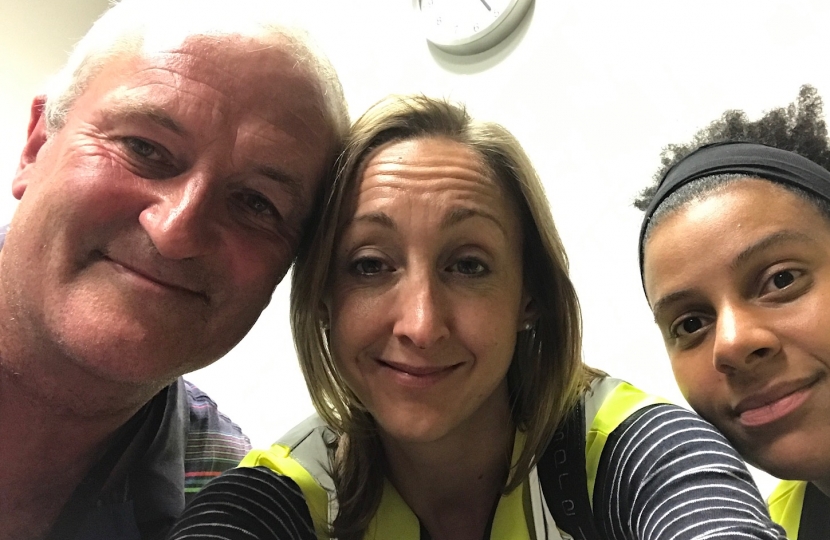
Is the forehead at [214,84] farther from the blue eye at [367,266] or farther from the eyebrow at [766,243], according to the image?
the eyebrow at [766,243]

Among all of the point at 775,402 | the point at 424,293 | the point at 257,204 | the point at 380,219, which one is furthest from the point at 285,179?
the point at 775,402

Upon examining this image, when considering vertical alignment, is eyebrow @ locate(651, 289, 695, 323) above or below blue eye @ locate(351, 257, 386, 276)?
above

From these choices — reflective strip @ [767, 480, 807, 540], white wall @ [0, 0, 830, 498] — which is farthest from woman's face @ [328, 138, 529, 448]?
reflective strip @ [767, 480, 807, 540]

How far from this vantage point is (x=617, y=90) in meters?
1.22

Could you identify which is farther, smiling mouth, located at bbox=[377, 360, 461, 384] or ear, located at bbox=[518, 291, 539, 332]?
ear, located at bbox=[518, 291, 539, 332]

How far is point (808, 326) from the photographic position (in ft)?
2.36

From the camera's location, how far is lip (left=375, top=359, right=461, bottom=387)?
2.51ft

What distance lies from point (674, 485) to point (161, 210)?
2.27 ft

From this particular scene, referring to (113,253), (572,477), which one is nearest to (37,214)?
(113,253)

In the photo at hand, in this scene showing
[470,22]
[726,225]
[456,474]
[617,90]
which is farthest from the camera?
[470,22]

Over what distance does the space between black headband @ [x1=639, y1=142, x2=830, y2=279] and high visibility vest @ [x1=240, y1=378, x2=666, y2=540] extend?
0.96 ft

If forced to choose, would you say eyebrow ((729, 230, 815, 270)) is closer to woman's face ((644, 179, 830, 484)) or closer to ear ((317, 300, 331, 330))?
woman's face ((644, 179, 830, 484))

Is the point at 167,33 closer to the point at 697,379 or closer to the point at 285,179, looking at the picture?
the point at 285,179

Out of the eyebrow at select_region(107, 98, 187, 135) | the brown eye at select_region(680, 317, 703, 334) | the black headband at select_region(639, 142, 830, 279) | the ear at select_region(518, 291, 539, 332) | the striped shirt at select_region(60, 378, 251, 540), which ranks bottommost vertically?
the striped shirt at select_region(60, 378, 251, 540)
